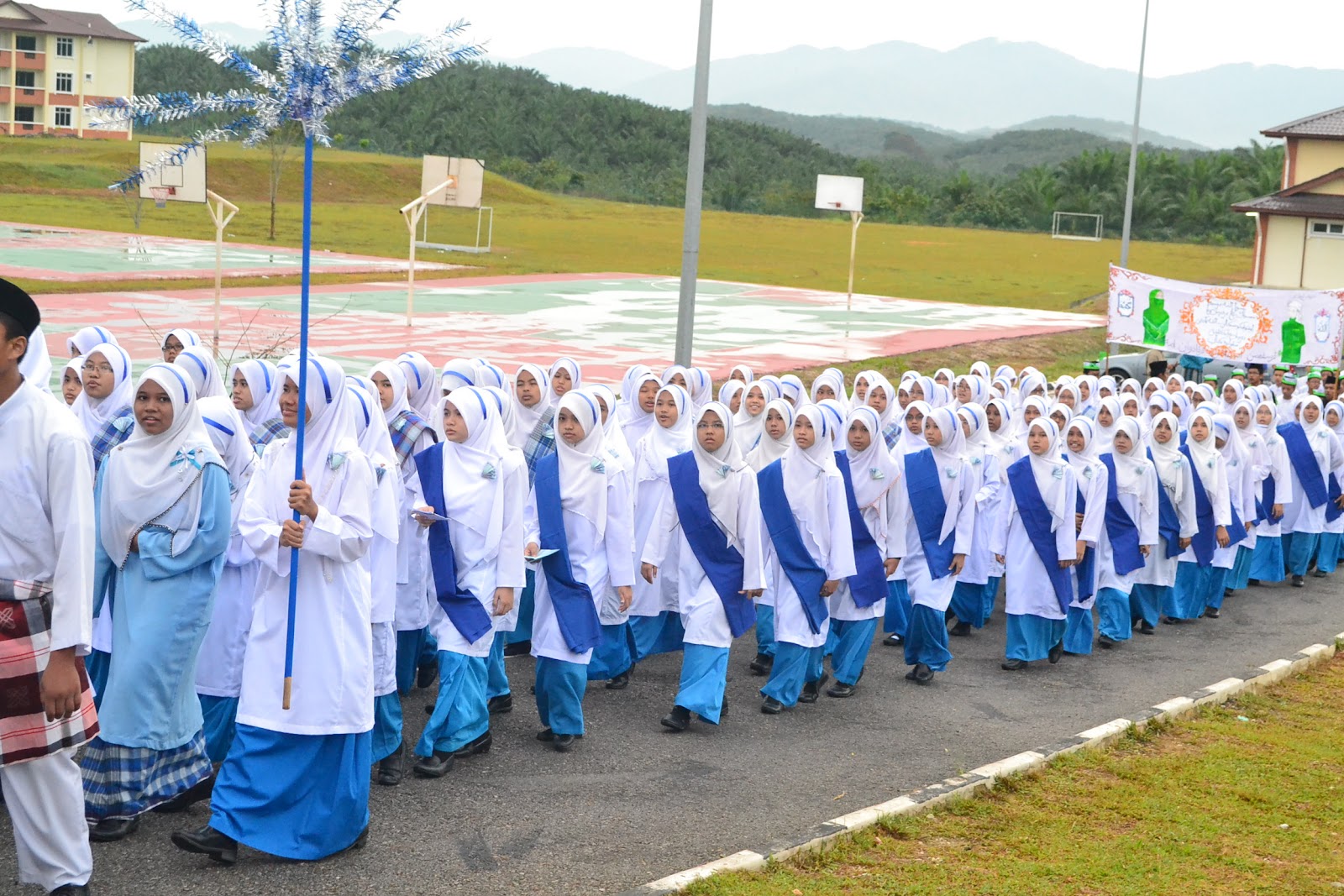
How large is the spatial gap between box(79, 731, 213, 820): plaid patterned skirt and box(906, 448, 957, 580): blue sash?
485 cm

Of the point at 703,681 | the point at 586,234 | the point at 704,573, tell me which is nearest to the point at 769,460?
the point at 704,573

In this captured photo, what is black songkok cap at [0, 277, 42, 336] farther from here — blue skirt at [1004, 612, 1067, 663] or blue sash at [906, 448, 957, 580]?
blue skirt at [1004, 612, 1067, 663]

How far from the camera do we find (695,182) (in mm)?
11742

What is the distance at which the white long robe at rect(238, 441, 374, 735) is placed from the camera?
5.38m

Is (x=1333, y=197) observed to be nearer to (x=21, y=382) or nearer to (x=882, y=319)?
(x=882, y=319)

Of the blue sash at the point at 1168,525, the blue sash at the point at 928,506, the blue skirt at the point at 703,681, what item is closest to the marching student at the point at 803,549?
the blue skirt at the point at 703,681

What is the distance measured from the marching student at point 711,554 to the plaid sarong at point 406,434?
140 centimetres

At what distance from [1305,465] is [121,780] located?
10566 mm

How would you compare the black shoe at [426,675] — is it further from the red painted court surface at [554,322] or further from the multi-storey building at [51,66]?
the multi-storey building at [51,66]

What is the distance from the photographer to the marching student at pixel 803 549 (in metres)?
7.84

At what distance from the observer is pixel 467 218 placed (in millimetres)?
56625

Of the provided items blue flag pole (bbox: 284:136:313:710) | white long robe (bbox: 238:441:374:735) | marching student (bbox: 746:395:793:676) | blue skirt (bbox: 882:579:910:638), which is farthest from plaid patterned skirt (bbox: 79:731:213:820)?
blue skirt (bbox: 882:579:910:638)

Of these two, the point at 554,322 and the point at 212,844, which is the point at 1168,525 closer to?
the point at 212,844

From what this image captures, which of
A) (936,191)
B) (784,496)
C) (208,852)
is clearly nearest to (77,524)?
(208,852)
